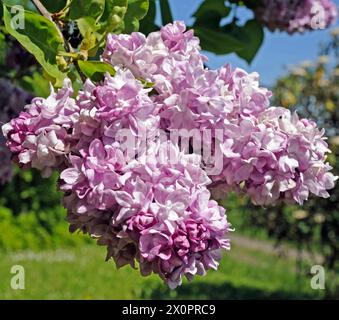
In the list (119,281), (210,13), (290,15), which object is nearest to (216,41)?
(210,13)

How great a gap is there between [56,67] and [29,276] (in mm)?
6294

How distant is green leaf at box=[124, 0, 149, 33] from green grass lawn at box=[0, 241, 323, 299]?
408 cm

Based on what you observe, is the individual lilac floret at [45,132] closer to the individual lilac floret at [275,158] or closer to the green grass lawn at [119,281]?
the individual lilac floret at [275,158]

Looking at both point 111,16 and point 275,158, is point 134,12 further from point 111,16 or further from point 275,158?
point 275,158

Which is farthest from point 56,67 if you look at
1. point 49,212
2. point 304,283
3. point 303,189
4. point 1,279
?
point 49,212

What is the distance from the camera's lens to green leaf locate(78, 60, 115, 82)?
1263 millimetres

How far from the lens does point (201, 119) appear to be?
119 cm

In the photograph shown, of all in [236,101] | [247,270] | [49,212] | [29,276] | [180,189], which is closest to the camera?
[180,189]

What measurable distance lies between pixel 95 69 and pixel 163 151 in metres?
0.23

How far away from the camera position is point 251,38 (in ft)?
7.76

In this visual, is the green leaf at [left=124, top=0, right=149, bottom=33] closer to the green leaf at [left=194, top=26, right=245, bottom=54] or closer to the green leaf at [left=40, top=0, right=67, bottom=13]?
the green leaf at [left=40, top=0, right=67, bottom=13]

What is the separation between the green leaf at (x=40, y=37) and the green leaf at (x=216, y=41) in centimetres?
82

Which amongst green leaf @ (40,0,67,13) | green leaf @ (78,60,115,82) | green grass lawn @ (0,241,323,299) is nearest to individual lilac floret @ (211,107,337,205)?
green leaf @ (78,60,115,82)
